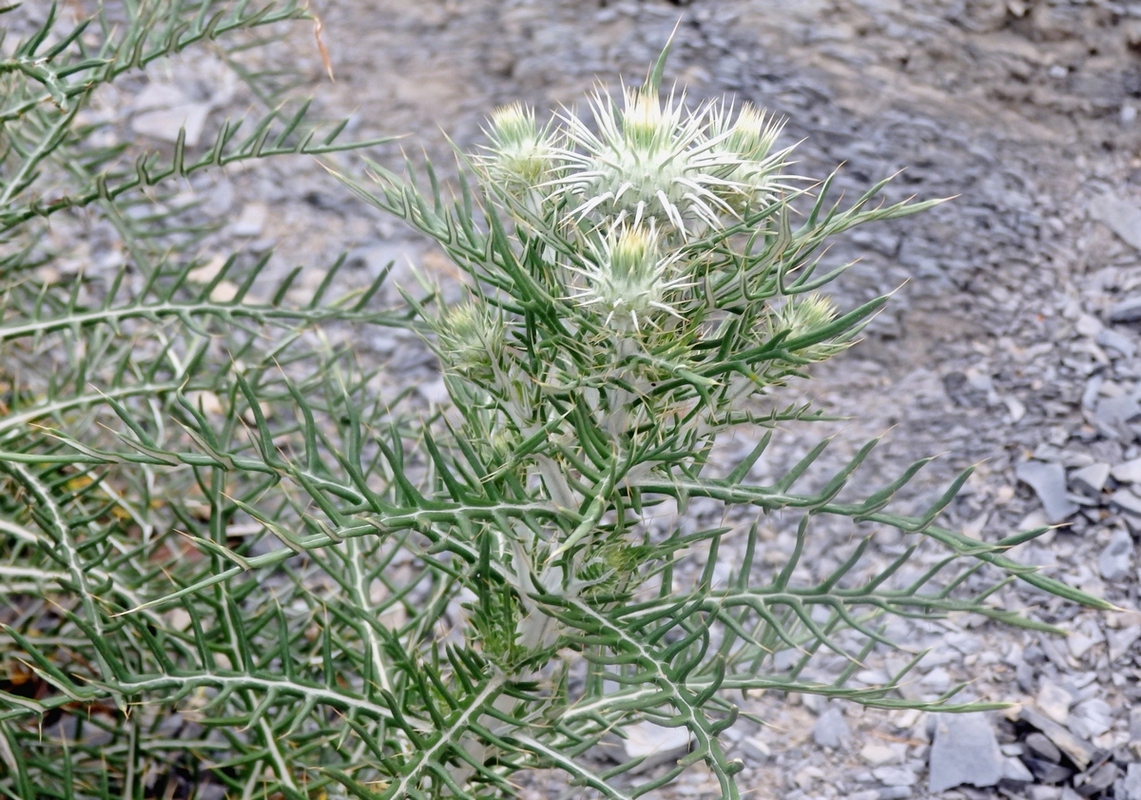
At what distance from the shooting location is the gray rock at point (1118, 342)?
8.89ft

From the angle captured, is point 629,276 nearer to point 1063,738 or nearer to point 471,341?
point 471,341

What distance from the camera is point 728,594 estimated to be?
1388 millimetres

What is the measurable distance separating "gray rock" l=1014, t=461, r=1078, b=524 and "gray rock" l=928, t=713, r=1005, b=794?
58 centimetres

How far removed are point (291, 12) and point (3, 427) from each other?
2.78 ft

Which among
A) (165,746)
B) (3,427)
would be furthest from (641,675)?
(3,427)

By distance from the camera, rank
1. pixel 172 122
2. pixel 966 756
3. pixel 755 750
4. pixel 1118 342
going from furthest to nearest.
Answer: pixel 172 122 → pixel 1118 342 → pixel 755 750 → pixel 966 756

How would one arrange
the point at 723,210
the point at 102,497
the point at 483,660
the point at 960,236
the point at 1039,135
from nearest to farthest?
the point at 723,210
the point at 483,660
the point at 102,497
the point at 960,236
the point at 1039,135

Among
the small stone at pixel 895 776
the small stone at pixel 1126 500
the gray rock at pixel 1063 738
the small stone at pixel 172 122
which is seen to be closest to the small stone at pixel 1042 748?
the gray rock at pixel 1063 738

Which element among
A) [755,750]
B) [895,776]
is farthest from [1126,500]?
[755,750]

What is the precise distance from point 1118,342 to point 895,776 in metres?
1.33

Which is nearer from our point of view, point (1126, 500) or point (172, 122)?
point (1126, 500)

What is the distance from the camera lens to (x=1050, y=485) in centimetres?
249

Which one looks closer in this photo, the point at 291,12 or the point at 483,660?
the point at 483,660

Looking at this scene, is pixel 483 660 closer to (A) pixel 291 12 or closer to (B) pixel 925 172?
(A) pixel 291 12
